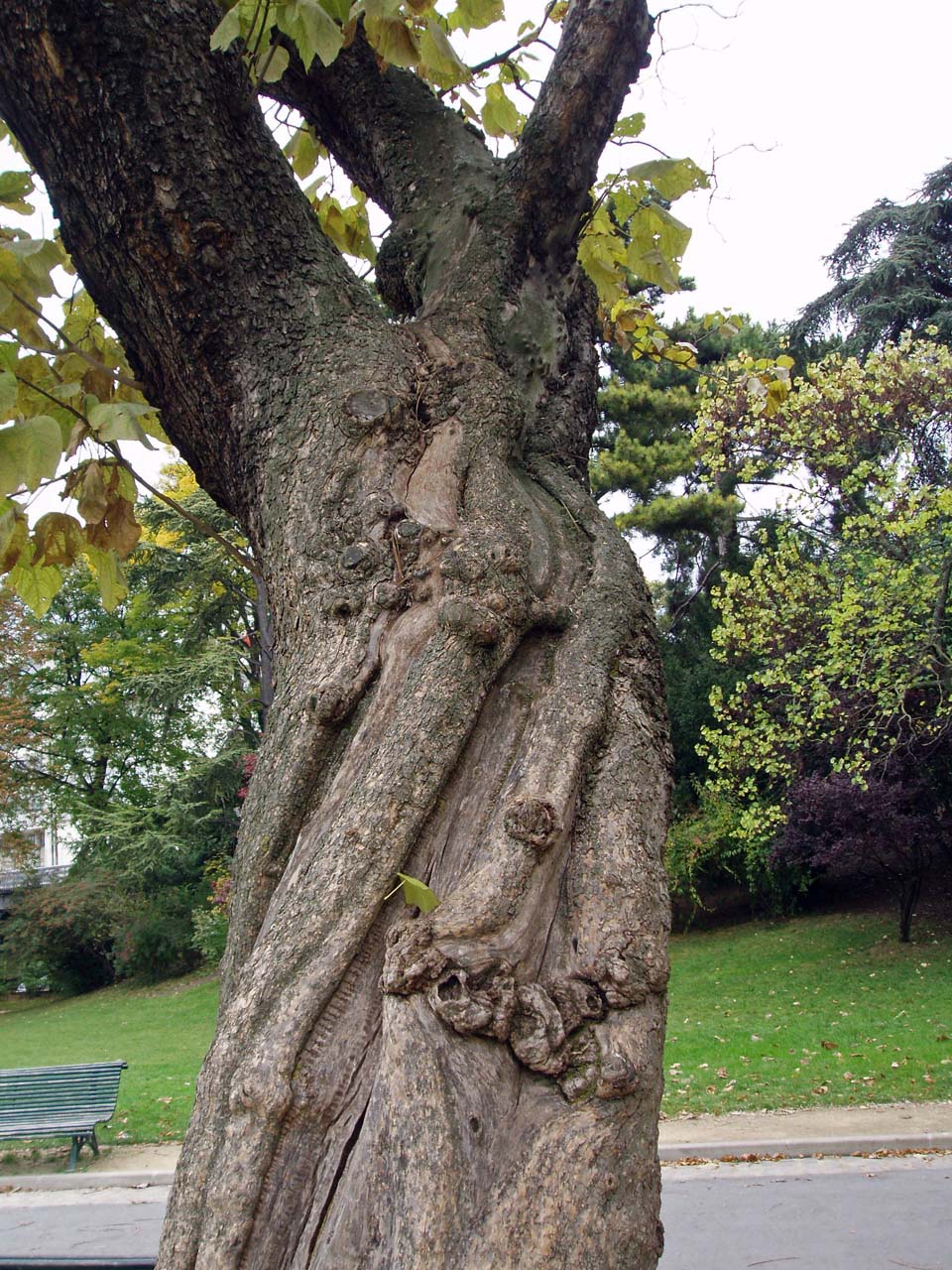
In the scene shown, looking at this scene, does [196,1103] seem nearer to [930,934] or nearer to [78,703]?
[930,934]

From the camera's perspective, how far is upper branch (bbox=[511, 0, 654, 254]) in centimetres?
292

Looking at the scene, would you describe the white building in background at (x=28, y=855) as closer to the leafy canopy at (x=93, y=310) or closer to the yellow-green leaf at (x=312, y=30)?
the leafy canopy at (x=93, y=310)

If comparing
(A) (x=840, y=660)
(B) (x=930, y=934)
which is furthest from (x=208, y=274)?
(B) (x=930, y=934)

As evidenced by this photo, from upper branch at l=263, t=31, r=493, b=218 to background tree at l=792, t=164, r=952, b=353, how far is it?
61.6ft

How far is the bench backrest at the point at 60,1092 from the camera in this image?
8.83 meters

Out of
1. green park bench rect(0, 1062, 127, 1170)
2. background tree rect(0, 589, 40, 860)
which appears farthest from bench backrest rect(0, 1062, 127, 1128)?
background tree rect(0, 589, 40, 860)

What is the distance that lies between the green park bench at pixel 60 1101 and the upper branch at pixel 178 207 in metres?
7.78

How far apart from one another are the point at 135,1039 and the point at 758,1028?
10.1 meters

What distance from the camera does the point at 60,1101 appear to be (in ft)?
29.4

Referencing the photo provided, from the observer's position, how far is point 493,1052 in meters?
1.71

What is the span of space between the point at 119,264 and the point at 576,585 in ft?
4.61

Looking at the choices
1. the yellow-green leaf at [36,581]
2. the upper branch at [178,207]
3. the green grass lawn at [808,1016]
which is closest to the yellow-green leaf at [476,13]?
the upper branch at [178,207]

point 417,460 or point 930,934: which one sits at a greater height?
point 417,460

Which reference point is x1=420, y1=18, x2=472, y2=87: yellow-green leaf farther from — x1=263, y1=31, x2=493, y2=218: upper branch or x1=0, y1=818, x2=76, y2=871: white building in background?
x1=0, y1=818, x2=76, y2=871: white building in background
